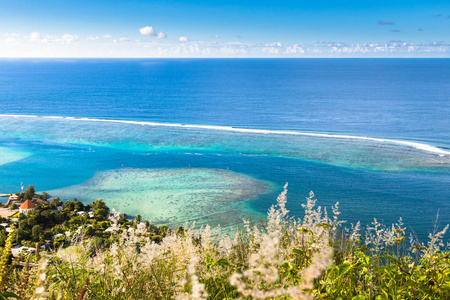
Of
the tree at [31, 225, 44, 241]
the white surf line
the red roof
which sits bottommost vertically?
the tree at [31, 225, 44, 241]

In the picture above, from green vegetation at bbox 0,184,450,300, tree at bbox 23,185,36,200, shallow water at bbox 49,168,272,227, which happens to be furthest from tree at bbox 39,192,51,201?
green vegetation at bbox 0,184,450,300

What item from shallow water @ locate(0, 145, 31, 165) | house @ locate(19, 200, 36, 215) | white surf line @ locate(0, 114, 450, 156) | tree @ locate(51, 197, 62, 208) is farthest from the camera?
white surf line @ locate(0, 114, 450, 156)

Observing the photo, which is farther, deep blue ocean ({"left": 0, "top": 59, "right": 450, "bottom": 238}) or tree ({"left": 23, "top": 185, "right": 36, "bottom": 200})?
deep blue ocean ({"left": 0, "top": 59, "right": 450, "bottom": 238})

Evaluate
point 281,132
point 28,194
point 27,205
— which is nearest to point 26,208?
point 27,205

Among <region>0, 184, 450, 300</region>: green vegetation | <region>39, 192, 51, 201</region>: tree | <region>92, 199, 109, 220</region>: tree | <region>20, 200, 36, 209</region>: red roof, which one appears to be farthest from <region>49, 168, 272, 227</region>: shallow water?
<region>0, 184, 450, 300</region>: green vegetation

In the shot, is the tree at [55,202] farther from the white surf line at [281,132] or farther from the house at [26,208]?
the white surf line at [281,132]

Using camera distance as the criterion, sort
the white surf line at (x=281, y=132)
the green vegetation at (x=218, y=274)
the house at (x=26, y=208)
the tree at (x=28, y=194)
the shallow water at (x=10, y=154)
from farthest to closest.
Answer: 1. the white surf line at (x=281, y=132)
2. the shallow water at (x=10, y=154)
3. the tree at (x=28, y=194)
4. the house at (x=26, y=208)
5. the green vegetation at (x=218, y=274)

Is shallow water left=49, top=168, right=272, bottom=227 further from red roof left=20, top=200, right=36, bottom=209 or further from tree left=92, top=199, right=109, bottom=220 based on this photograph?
red roof left=20, top=200, right=36, bottom=209

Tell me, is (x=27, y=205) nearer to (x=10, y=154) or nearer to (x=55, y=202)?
(x=55, y=202)

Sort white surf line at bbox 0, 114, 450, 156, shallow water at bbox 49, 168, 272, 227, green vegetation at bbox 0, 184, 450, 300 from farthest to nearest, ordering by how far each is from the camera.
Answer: white surf line at bbox 0, 114, 450, 156, shallow water at bbox 49, 168, 272, 227, green vegetation at bbox 0, 184, 450, 300

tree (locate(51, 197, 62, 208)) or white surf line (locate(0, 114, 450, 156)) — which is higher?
white surf line (locate(0, 114, 450, 156))

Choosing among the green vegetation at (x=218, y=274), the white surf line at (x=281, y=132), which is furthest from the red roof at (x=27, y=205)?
the white surf line at (x=281, y=132)
